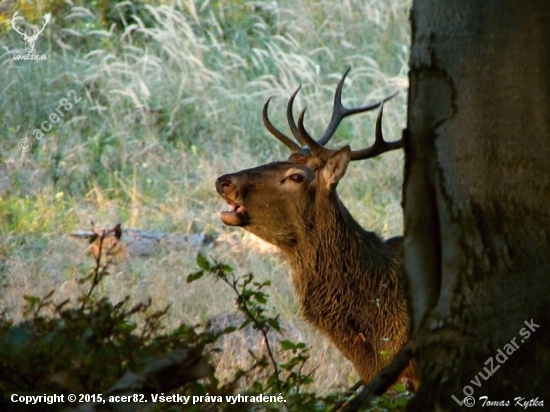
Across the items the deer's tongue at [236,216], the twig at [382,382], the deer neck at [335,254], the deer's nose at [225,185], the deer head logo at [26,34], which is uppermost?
the deer head logo at [26,34]

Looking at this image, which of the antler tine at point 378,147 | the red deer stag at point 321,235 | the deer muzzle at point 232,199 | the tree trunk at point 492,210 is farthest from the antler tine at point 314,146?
the tree trunk at point 492,210

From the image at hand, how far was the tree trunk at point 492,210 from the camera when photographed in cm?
312

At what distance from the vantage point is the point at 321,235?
5.47m

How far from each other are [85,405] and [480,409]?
3.76 feet

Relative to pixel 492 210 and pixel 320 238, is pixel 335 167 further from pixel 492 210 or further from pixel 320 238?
pixel 492 210

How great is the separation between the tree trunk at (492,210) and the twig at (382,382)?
5 cm

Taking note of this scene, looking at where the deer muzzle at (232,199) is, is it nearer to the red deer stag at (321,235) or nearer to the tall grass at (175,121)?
the red deer stag at (321,235)

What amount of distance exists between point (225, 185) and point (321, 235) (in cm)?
56

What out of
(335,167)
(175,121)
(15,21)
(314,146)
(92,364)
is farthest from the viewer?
(15,21)

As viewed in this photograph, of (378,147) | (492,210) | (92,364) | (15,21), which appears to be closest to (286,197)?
(378,147)

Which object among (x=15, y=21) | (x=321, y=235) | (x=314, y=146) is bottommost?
(x=321, y=235)

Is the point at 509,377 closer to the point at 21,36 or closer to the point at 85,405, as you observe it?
the point at 85,405

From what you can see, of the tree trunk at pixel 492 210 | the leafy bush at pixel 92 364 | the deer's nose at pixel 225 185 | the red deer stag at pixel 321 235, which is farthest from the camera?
the deer's nose at pixel 225 185

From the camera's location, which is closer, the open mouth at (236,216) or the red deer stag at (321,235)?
the red deer stag at (321,235)
